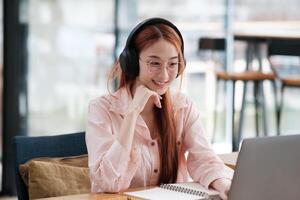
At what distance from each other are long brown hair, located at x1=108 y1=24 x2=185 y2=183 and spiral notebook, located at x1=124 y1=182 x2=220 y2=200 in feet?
0.62

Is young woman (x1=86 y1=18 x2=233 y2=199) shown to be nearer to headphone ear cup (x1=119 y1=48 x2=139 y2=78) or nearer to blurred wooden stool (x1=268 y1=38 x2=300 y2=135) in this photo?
headphone ear cup (x1=119 y1=48 x2=139 y2=78)

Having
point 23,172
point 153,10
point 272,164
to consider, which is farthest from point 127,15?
point 272,164

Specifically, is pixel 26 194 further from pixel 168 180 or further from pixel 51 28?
pixel 51 28

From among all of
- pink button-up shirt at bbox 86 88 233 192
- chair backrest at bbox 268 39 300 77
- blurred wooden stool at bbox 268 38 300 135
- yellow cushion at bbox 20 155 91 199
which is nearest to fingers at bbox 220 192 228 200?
pink button-up shirt at bbox 86 88 233 192

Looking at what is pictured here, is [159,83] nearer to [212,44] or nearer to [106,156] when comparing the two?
[106,156]

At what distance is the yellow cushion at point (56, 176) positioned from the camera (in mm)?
2416

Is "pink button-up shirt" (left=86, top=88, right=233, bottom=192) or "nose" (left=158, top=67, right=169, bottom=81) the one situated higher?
"nose" (left=158, top=67, right=169, bottom=81)

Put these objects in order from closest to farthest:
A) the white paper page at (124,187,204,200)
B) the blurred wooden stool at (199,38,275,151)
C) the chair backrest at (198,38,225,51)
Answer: the white paper page at (124,187,204,200) < the blurred wooden stool at (199,38,275,151) < the chair backrest at (198,38,225,51)

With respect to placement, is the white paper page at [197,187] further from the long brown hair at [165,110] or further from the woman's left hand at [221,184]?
the long brown hair at [165,110]

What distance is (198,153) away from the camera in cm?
232

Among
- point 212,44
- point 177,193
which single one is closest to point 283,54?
point 212,44

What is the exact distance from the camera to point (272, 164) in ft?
5.35

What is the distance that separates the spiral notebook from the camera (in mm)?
1956

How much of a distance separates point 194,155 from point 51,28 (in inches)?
108
